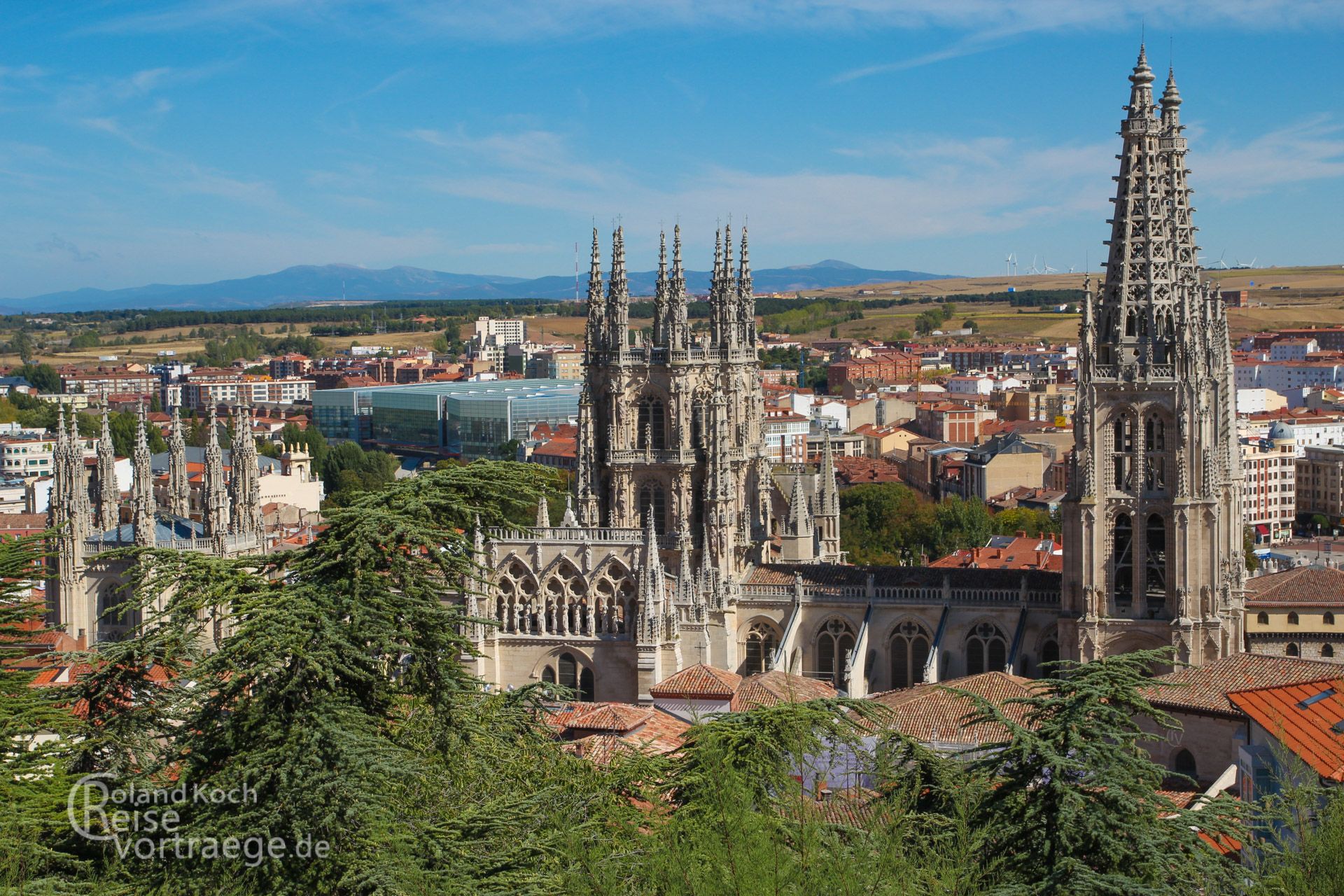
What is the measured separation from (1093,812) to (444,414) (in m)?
152

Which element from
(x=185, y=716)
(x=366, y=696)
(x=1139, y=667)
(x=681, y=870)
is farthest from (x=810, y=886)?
(x=1139, y=667)

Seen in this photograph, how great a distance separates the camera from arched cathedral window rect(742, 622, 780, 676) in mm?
51938

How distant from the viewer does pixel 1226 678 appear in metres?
42.0

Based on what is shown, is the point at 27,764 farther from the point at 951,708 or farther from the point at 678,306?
the point at 678,306

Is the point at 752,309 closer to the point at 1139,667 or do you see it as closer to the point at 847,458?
the point at 1139,667

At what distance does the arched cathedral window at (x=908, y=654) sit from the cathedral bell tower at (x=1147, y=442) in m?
4.86

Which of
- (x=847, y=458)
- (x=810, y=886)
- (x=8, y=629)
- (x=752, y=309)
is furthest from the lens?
(x=847, y=458)

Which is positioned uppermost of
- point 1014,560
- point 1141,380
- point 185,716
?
point 1141,380

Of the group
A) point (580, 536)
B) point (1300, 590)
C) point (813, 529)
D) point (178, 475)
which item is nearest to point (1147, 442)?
point (1300, 590)

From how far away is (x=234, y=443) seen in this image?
5525 cm

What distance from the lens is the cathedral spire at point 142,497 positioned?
172 ft

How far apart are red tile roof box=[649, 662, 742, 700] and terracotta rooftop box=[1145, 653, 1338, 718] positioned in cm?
1096

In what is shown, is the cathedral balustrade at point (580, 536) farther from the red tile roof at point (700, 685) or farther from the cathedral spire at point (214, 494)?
the cathedral spire at point (214, 494)

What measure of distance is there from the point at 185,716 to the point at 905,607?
3098cm
